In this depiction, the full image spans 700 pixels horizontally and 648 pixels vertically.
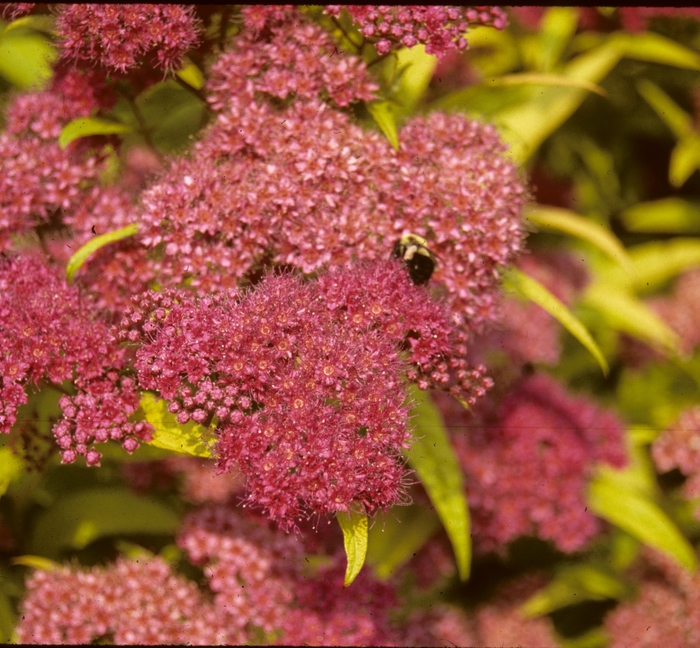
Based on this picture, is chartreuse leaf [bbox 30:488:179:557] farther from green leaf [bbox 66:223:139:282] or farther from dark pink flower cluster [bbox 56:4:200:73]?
dark pink flower cluster [bbox 56:4:200:73]

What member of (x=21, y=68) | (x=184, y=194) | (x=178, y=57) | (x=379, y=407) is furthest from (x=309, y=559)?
(x=21, y=68)

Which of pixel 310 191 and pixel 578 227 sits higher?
pixel 310 191

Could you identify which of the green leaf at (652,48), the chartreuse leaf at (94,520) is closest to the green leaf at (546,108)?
the green leaf at (652,48)

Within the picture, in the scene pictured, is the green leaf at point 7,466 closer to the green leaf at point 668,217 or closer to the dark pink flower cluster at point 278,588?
the dark pink flower cluster at point 278,588

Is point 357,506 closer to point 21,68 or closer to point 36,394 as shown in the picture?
point 36,394

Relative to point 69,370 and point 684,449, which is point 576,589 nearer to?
point 684,449

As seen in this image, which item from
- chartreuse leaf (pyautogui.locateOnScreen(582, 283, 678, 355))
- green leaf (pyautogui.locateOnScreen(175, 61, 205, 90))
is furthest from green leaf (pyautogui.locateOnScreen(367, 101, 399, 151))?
chartreuse leaf (pyautogui.locateOnScreen(582, 283, 678, 355))

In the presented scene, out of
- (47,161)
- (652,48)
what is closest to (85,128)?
(47,161)
